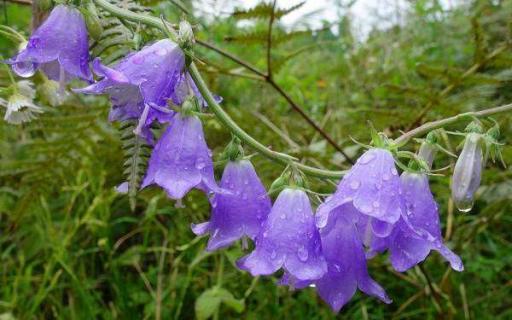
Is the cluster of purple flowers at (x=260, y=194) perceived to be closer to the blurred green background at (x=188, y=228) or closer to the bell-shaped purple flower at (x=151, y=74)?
the bell-shaped purple flower at (x=151, y=74)

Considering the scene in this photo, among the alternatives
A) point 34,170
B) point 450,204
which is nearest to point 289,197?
point 34,170

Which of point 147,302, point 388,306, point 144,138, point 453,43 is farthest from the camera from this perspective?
point 453,43

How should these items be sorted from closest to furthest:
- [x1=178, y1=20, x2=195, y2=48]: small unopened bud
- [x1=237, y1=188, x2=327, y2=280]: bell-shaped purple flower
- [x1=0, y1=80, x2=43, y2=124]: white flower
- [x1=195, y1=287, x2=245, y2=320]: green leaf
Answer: [x1=178, y1=20, x2=195, y2=48]: small unopened bud → [x1=237, y1=188, x2=327, y2=280]: bell-shaped purple flower → [x1=0, y1=80, x2=43, y2=124]: white flower → [x1=195, y1=287, x2=245, y2=320]: green leaf

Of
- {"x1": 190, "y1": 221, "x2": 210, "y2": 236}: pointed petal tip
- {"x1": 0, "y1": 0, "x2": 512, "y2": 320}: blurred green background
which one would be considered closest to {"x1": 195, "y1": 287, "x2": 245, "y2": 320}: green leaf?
{"x1": 0, "y1": 0, "x2": 512, "y2": 320}: blurred green background

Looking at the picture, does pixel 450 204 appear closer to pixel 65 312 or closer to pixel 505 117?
pixel 505 117

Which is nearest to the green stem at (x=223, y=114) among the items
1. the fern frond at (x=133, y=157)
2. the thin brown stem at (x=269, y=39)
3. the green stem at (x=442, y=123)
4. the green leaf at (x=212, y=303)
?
the green stem at (x=442, y=123)

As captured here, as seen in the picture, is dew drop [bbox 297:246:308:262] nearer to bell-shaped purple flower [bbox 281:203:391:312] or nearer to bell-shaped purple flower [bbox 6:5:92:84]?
bell-shaped purple flower [bbox 281:203:391:312]
